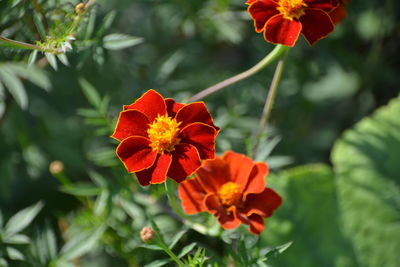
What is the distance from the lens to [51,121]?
209 centimetres

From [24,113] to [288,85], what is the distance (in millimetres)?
962

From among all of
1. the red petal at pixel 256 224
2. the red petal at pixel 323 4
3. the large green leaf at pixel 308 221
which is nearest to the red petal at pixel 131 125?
the red petal at pixel 256 224

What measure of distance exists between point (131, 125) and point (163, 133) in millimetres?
66

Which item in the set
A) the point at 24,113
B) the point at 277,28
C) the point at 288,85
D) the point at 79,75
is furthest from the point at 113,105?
the point at 277,28

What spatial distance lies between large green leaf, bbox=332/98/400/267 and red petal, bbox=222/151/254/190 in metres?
0.63

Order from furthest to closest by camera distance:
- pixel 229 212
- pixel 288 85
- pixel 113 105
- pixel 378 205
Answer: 1. pixel 288 85
2. pixel 113 105
3. pixel 378 205
4. pixel 229 212

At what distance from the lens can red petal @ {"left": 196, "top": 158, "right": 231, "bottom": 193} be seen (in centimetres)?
118

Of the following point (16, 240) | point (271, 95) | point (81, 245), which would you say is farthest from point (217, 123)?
point (16, 240)

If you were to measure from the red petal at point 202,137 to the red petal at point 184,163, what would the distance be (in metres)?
0.02

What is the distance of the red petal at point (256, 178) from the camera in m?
1.16

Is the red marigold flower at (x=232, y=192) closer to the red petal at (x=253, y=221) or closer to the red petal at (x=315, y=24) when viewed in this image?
the red petal at (x=253, y=221)

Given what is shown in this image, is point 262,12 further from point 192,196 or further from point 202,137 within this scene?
point 192,196

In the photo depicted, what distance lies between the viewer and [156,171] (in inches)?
40.7

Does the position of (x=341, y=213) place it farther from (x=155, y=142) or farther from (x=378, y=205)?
(x=155, y=142)
